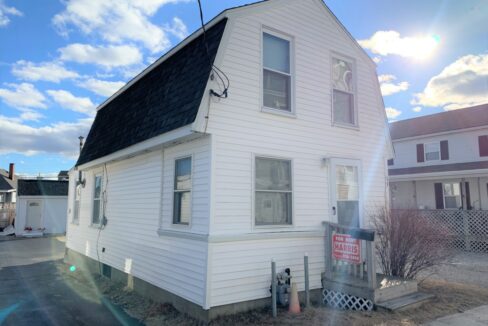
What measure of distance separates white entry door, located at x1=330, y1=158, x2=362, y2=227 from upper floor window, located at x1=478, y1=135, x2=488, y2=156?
14.5 m

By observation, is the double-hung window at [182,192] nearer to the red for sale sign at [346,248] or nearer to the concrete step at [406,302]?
the red for sale sign at [346,248]

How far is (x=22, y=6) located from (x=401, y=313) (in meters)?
10.4

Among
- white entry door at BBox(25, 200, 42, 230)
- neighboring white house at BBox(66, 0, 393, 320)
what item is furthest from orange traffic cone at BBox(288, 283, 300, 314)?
white entry door at BBox(25, 200, 42, 230)

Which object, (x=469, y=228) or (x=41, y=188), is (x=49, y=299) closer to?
(x=469, y=228)

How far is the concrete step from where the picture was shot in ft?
20.0

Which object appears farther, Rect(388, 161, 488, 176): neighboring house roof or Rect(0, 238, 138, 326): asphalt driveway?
Rect(388, 161, 488, 176): neighboring house roof

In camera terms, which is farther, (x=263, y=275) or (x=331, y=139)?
(x=331, y=139)

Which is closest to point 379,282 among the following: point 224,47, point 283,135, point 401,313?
point 401,313

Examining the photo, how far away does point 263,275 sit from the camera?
20.8 ft

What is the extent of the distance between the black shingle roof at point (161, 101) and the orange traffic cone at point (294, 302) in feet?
11.0

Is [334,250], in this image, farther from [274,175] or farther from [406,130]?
[406,130]

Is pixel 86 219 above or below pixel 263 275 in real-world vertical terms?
above

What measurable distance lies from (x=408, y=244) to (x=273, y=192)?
10.8ft

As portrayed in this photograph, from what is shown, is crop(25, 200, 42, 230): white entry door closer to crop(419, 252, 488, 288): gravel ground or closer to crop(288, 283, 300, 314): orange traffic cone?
crop(288, 283, 300, 314): orange traffic cone
